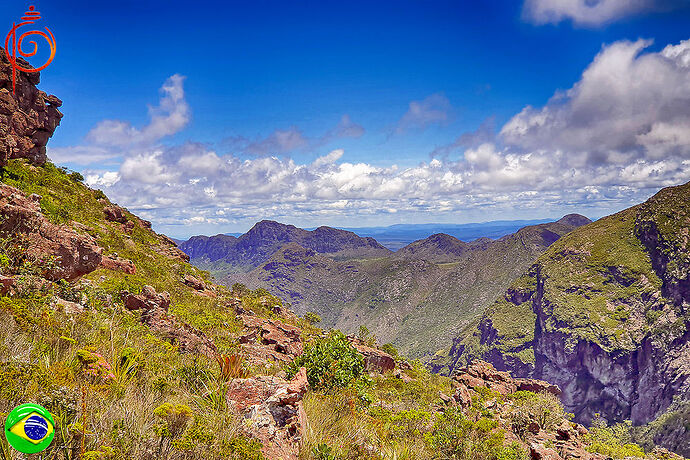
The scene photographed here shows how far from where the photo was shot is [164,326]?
12859 millimetres

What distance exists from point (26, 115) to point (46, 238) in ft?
117

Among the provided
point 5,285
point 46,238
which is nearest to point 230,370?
point 5,285

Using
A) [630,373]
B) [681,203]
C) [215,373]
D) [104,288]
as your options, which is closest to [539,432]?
[215,373]

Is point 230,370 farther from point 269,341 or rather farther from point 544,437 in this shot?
point 544,437

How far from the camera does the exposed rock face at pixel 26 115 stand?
30572 mm

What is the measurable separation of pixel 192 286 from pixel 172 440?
1176 inches

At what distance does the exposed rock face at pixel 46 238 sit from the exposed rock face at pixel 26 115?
26770 millimetres

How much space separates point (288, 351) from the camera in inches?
831

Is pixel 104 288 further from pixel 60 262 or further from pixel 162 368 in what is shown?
pixel 162 368

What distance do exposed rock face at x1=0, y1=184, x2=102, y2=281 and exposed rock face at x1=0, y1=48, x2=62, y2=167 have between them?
26.8 m

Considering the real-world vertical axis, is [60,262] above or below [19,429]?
above

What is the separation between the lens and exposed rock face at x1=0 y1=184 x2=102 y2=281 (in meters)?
9.77

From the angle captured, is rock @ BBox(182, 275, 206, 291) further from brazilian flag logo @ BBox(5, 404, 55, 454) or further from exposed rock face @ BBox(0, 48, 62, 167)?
brazilian flag logo @ BBox(5, 404, 55, 454)

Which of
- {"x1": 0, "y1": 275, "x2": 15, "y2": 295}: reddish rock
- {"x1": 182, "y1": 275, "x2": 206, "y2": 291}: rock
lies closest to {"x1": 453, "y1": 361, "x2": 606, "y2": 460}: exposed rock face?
{"x1": 0, "y1": 275, "x2": 15, "y2": 295}: reddish rock
